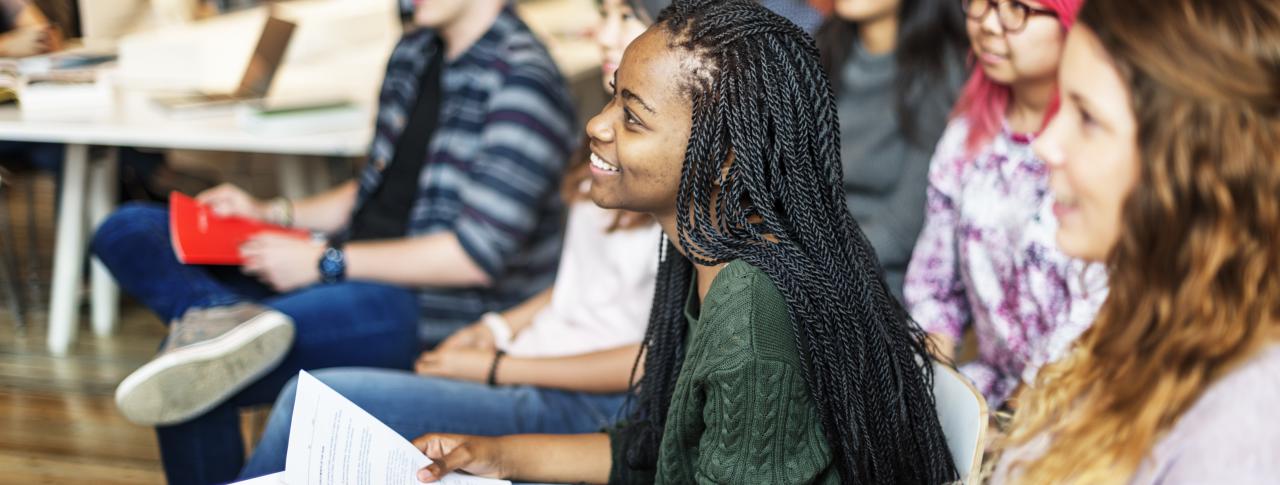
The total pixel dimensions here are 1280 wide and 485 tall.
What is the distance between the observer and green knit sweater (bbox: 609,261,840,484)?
1.05 m

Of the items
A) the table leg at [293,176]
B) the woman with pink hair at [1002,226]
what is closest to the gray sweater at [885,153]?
the woman with pink hair at [1002,226]

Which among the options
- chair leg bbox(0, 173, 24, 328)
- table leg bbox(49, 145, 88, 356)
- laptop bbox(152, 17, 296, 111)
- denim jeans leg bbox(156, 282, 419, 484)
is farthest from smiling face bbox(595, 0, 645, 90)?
chair leg bbox(0, 173, 24, 328)

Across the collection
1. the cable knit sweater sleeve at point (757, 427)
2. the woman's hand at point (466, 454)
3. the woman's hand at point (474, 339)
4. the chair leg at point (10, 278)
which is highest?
the cable knit sweater sleeve at point (757, 427)

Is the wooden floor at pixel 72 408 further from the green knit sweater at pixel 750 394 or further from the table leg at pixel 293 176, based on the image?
the green knit sweater at pixel 750 394

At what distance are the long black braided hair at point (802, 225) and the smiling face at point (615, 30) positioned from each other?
2.12 feet

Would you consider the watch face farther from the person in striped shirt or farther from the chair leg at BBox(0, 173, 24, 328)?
the chair leg at BBox(0, 173, 24, 328)

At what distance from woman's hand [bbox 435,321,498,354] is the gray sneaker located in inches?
10.2

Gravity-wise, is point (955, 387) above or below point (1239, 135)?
below

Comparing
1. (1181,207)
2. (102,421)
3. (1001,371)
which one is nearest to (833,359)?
(1181,207)

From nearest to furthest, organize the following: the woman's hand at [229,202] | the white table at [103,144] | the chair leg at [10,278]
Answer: the woman's hand at [229,202] < the white table at [103,144] < the chair leg at [10,278]

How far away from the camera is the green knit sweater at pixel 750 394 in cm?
105

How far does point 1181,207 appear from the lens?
0.79m

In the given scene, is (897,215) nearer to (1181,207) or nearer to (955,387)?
(955,387)

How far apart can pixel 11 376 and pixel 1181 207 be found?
2.84 meters
